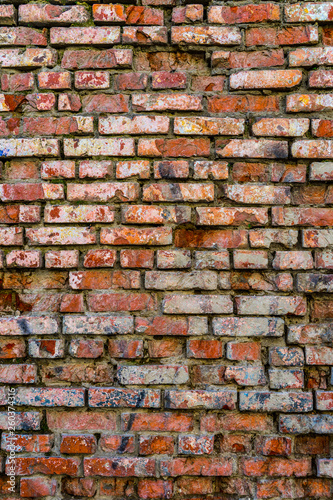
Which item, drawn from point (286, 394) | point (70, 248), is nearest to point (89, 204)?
point (70, 248)

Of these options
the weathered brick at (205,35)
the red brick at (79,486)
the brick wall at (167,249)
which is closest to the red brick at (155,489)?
the brick wall at (167,249)

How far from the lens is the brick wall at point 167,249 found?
130 cm

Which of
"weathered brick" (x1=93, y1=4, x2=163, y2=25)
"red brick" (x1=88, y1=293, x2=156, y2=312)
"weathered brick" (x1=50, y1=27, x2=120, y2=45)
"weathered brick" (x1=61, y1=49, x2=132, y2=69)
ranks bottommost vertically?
"red brick" (x1=88, y1=293, x2=156, y2=312)

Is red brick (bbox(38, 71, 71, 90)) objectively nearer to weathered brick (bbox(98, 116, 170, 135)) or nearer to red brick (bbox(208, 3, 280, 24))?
weathered brick (bbox(98, 116, 170, 135))

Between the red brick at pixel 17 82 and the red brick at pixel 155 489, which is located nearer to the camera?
the red brick at pixel 155 489

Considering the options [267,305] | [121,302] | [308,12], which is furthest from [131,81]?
[267,305]

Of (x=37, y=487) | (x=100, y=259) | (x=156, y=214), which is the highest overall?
(x=156, y=214)

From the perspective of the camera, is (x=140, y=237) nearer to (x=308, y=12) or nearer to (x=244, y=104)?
(x=244, y=104)

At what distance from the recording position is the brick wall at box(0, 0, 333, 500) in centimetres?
130

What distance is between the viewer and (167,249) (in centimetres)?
135

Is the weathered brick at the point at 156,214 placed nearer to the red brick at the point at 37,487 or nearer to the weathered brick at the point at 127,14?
the weathered brick at the point at 127,14

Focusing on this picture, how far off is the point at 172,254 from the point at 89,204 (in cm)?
38

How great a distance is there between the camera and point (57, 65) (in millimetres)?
1395

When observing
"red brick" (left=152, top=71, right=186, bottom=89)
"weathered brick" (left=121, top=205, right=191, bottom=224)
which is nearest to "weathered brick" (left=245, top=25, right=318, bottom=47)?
"red brick" (left=152, top=71, right=186, bottom=89)
